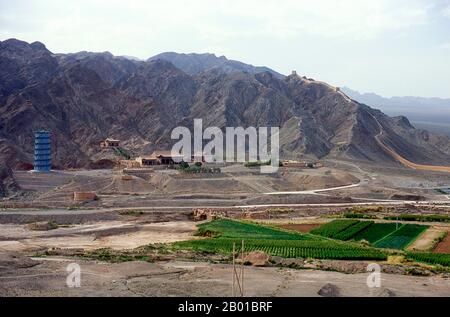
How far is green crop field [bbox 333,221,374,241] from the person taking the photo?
4572 cm

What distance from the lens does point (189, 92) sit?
132125mm

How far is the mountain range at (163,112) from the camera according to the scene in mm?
97188

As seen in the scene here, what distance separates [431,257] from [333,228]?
11.5m

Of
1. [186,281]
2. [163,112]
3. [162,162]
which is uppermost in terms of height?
[163,112]

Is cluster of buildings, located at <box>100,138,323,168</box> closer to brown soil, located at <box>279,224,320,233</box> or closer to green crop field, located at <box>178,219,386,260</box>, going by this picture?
brown soil, located at <box>279,224,320,233</box>

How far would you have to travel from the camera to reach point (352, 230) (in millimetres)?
47844

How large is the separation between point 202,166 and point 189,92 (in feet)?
173

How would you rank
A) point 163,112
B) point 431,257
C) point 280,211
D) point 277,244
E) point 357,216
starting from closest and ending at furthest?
point 431,257, point 277,244, point 357,216, point 280,211, point 163,112

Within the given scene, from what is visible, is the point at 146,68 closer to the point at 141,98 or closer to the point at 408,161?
the point at 141,98

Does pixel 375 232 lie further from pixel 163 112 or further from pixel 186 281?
pixel 163 112

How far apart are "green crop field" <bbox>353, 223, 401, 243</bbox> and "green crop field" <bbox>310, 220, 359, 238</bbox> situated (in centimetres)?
149

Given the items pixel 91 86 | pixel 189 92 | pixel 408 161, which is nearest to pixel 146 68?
pixel 189 92

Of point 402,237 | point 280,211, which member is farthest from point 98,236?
point 402,237

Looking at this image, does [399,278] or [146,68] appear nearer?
[399,278]
